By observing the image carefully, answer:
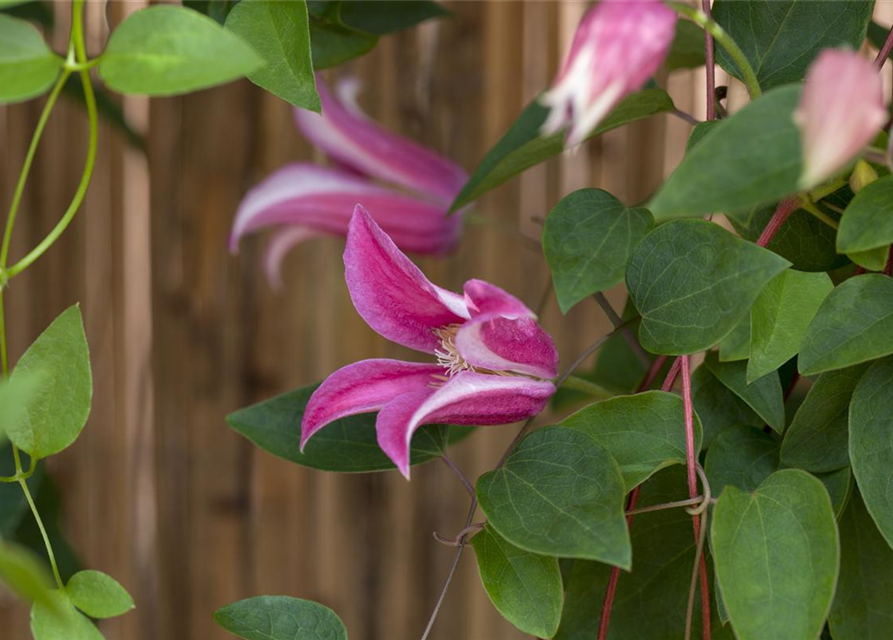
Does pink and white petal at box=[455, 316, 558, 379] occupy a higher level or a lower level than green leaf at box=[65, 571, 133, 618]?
higher

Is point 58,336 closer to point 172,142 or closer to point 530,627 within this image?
point 530,627

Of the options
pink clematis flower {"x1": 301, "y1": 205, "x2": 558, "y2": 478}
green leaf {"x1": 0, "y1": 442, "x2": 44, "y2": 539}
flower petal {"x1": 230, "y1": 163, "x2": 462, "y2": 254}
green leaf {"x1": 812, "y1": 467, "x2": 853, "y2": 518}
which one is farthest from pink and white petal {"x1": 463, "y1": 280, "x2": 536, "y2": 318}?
green leaf {"x1": 0, "y1": 442, "x2": 44, "y2": 539}

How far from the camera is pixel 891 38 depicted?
10.7 inches

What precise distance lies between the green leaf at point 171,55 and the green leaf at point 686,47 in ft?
0.81

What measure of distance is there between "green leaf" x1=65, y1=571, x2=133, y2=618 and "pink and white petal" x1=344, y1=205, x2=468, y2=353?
0.10 meters

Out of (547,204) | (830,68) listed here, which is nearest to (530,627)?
(830,68)

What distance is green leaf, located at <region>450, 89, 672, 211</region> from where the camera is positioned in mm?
305

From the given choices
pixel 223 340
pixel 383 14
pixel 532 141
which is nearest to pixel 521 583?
pixel 532 141

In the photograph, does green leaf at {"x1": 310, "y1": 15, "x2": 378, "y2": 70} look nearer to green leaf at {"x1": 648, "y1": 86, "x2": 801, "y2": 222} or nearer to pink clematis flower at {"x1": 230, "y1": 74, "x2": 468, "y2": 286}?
pink clematis flower at {"x1": 230, "y1": 74, "x2": 468, "y2": 286}

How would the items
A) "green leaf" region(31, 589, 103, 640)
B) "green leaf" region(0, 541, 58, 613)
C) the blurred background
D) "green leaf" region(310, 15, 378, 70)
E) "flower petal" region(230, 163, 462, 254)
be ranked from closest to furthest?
"green leaf" region(0, 541, 58, 613), "green leaf" region(31, 589, 103, 640), "green leaf" region(310, 15, 378, 70), "flower petal" region(230, 163, 462, 254), the blurred background

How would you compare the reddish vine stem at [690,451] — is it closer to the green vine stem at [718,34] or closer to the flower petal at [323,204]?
the green vine stem at [718,34]

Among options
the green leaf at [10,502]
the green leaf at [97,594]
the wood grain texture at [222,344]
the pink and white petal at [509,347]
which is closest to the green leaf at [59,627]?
the green leaf at [97,594]

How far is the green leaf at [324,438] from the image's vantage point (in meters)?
0.31

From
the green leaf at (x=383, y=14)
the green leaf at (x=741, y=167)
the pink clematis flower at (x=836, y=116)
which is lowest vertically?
the green leaf at (x=741, y=167)
